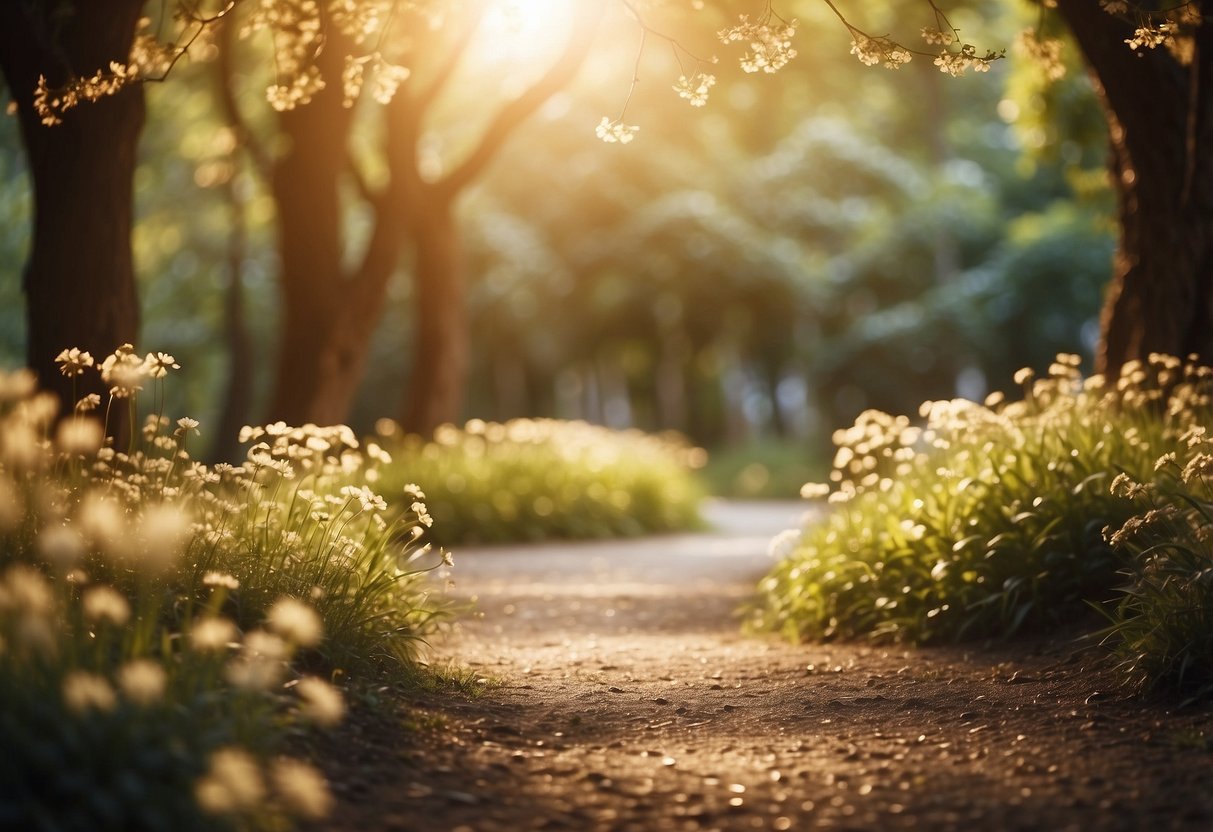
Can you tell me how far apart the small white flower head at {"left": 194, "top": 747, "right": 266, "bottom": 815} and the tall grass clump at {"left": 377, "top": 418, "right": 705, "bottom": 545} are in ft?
28.2

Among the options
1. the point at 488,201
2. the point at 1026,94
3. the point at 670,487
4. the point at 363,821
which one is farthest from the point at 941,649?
the point at 488,201

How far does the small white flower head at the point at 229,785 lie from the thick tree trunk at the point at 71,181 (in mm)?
3679

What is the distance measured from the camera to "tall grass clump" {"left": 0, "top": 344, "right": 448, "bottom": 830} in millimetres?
3148

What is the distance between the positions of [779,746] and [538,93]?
8177mm

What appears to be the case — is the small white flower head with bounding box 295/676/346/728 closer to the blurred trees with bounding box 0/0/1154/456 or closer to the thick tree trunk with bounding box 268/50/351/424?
the thick tree trunk with bounding box 268/50/351/424

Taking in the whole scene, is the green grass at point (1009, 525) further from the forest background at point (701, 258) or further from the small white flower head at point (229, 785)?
the forest background at point (701, 258)

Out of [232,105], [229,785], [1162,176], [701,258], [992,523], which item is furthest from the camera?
[701,258]

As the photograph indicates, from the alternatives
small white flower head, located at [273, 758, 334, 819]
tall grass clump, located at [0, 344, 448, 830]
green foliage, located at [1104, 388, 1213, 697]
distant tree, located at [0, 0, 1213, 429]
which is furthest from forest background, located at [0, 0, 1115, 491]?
small white flower head, located at [273, 758, 334, 819]

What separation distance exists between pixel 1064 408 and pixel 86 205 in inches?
206

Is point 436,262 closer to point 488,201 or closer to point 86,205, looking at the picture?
point 86,205

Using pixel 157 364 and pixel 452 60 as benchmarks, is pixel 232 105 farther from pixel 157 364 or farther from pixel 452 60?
pixel 157 364

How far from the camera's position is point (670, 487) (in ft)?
55.0

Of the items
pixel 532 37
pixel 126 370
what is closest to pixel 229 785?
pixel 126 370

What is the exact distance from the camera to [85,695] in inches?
122
